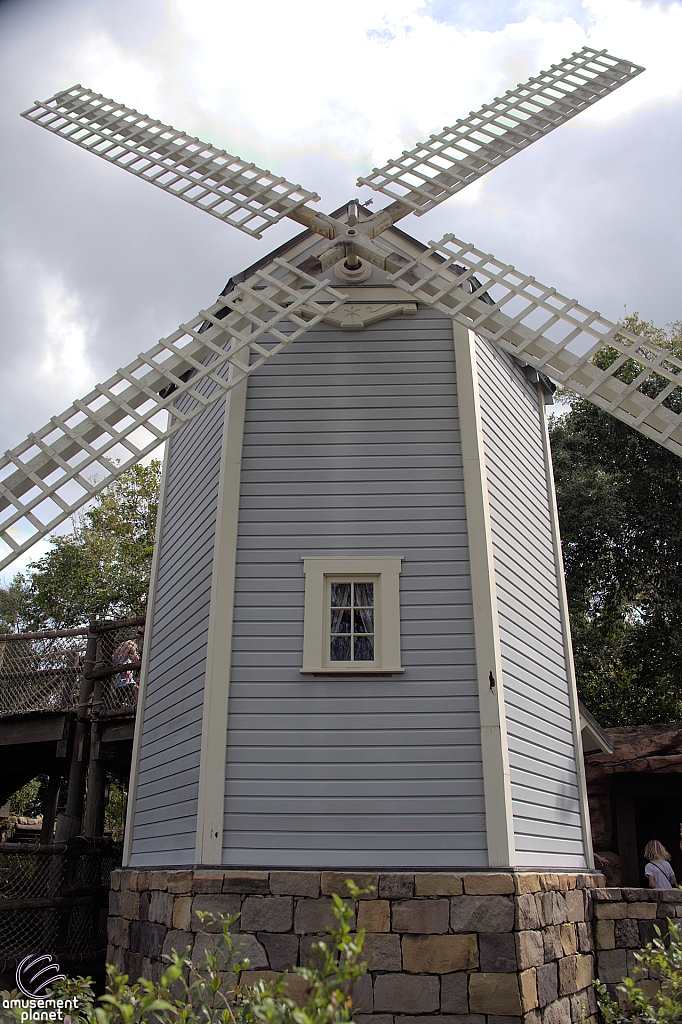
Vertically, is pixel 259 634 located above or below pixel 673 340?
below

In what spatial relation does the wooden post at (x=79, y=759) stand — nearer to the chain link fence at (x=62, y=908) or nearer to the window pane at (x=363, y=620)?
the chain link fence at (x=62, y=908)

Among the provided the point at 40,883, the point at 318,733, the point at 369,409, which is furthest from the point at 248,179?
the point at 40,883

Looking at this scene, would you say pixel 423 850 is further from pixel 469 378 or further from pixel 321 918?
pixel 469 378

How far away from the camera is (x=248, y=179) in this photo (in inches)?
332

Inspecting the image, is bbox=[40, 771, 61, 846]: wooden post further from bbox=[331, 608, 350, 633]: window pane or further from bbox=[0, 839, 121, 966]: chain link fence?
bbox=[331, 608, 350, 633]: window pane

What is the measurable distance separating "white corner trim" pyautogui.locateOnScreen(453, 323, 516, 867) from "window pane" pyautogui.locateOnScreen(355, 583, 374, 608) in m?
0.80

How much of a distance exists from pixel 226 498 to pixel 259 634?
1165 millimetres

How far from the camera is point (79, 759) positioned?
910cm

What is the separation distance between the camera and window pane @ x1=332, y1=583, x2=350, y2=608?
6172 mm

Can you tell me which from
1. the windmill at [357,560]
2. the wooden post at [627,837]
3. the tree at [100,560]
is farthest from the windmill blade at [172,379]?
the tree at [100,560]

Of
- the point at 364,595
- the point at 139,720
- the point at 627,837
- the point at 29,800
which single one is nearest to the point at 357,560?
the point at 364,595

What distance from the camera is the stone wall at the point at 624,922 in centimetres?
607

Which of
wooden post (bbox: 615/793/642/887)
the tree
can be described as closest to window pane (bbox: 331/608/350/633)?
wooden post (bbox: 615/793/642/887)

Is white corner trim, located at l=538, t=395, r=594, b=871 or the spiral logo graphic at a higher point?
white corner trim, located at l=538, t=395, r=594, b=871
